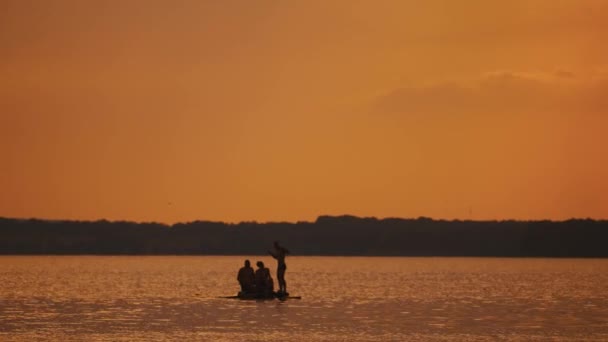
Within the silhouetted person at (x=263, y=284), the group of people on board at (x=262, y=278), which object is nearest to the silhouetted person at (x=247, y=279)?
the group of people on board at (x=262, y=278)

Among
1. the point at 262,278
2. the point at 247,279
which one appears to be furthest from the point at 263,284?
the point at 247,279

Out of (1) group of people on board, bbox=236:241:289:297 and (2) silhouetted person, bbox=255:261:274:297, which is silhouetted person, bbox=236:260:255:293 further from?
(2) silhouetted person, bbox=255:261:274:297

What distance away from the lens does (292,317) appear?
50250mm

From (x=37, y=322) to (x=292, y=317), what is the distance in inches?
376

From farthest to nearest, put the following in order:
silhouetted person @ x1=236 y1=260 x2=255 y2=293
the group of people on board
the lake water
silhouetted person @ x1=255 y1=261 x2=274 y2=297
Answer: silhouetted person @ x1=236 y1=260 x2=255 y2=293 < silhouetted person @ x1=255 y1=261 x2=274 y2=297 < the group of people on board < the lake water

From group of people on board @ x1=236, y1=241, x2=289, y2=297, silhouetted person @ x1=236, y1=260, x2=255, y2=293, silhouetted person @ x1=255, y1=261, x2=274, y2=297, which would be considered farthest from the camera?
silhouetted person @ x1=236, y1=260, x2=255, y2=293

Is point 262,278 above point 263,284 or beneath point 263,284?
above

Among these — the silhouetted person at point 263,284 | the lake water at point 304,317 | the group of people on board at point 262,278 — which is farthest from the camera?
the silhouetted person at point 263,284

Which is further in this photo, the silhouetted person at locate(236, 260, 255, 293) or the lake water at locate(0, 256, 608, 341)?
the silhouetted person at locate(236, 260, 255, 293)

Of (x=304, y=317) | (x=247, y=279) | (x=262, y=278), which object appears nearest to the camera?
(x=304, y=317)

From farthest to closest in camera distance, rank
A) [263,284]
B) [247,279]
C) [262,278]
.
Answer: [247,279], [262,278], [263,284]

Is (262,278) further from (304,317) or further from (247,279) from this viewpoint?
(304,317)

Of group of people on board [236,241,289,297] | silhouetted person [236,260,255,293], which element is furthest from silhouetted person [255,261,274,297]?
silhouetted person [236,260,255,293]

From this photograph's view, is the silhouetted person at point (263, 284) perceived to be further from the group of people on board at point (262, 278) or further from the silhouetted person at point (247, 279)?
the silhouetted person at point (247, 279)
